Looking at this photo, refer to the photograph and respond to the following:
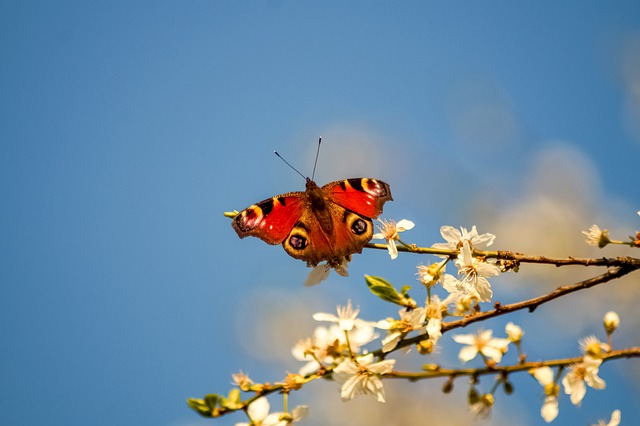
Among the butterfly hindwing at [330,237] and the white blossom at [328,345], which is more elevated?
the butterfly hindwing at [330,237]

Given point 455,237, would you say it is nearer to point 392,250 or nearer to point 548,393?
point 392,250

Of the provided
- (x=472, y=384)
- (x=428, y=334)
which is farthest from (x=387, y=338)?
(x=472, y=384)

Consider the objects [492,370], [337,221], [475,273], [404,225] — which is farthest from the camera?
[337,221]

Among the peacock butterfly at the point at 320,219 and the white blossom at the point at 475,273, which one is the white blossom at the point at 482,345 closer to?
the white blossom at the point at 475,273

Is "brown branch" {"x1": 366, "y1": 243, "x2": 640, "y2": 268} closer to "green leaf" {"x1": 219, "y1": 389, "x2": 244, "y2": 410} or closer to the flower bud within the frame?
the flower bud

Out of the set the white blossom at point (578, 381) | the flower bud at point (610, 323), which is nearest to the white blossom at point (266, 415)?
the white blossom at point (578, 381)

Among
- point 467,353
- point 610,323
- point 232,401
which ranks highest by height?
point 232,401

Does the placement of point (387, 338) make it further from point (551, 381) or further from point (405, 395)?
point (405, 395)

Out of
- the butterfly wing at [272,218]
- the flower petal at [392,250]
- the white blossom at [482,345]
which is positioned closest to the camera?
the white blossom at [482,345]

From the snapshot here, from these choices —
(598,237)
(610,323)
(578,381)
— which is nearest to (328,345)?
(578,381)
